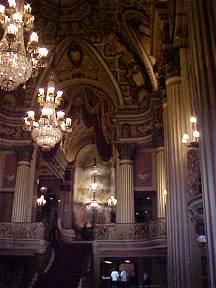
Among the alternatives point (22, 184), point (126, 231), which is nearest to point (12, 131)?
point (22, 184)

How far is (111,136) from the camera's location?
19.0 m

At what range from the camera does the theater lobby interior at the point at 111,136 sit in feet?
29.3

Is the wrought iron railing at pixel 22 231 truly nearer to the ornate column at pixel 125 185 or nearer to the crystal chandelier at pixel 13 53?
the ornate column at pixel 125 185

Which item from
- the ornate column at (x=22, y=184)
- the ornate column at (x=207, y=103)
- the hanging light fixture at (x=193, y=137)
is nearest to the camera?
the ornate column at (x=207, y=103)

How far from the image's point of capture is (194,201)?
706cm

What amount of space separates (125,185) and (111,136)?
350 cm

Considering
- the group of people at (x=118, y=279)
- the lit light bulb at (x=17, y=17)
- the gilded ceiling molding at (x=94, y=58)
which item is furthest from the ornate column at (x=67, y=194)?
the lit light bulb at (x=17, y=17)

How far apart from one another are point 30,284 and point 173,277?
6.02m

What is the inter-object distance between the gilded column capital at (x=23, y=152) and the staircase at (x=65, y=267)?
3882 mm

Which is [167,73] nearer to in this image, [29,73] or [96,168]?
[29,73]

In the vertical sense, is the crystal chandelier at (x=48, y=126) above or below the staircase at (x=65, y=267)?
above

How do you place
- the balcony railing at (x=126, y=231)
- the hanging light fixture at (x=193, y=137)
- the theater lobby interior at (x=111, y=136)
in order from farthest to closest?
the balcony railing at (x=126, y=231)
the theater lobby interior at (x=111, y=136)
the hanging light fixture at (x=193, y=137)

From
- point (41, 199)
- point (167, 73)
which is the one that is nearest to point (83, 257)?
point (41, 199)

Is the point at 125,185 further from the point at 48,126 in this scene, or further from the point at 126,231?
the point at 48,126
